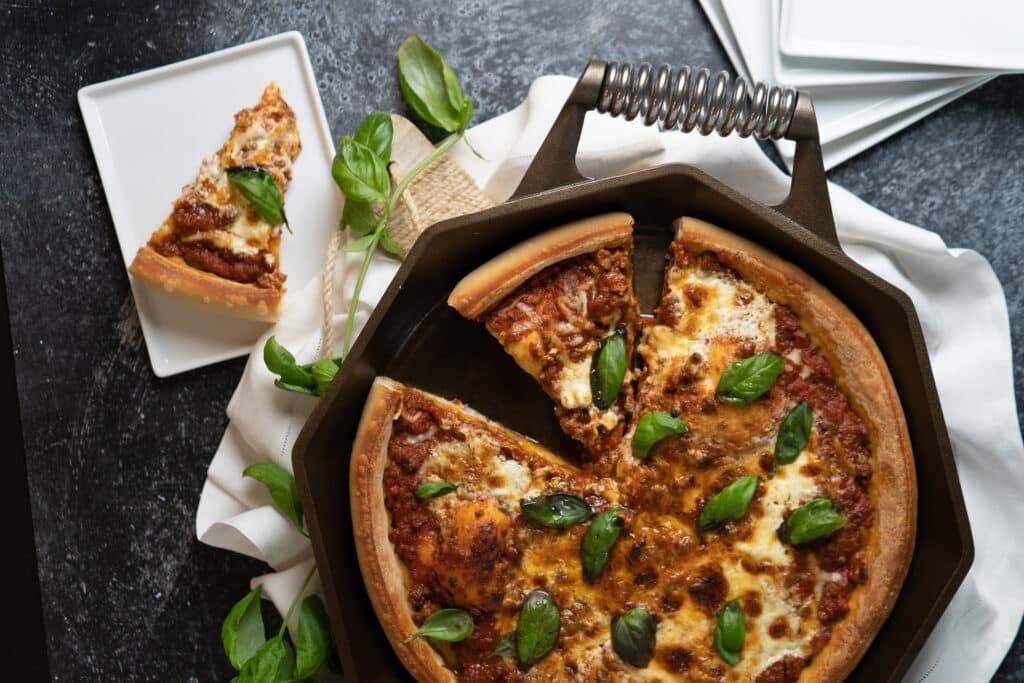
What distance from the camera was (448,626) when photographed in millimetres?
2926

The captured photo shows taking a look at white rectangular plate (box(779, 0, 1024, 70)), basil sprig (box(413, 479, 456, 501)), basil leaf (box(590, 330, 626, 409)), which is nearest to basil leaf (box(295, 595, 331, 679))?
basil sprig (box(413, 479, 456, 501))

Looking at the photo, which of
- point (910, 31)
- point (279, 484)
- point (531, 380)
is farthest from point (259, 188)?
point (910, 31)

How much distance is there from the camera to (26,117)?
3.59 metres

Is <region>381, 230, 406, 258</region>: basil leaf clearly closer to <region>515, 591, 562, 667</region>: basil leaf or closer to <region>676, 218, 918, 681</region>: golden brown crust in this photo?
<region>676, 218, 918, 681</region>: golden brown crust

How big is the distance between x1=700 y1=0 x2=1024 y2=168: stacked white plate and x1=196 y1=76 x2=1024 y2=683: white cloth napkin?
321 mm

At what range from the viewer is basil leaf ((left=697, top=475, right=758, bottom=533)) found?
2834 millimetres

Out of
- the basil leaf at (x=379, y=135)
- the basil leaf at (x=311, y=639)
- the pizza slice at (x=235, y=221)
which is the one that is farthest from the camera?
the pizza slice at (x=235, y=221)

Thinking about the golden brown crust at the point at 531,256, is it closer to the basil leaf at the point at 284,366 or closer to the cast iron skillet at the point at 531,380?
the cast iron skillet at the point at 531,380

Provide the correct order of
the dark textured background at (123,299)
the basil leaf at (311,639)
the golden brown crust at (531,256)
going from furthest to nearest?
1. the dark textured background at (123,299)
2. the basil leaf at (311,639)
3. the golden brown crust at (531,256)

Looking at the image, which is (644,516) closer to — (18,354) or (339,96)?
(339,96)

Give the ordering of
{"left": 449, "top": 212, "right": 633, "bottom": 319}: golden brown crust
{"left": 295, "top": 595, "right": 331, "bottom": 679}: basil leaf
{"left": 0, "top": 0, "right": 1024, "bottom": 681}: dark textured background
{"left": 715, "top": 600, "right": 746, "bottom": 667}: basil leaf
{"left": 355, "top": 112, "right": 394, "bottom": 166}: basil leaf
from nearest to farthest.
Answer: {"left": 715, "top": 600, "right": 746, "bottom": 667}: basil leaf → {"left": 449, "top": 212, "right": 633, "bottom": 319}: golden brown crust → {"left": 295, "top": 595, "right": 331, "bottom": 679}: basil leaf → {"left": 355, "top": 112, "right": 394, "bottom": 166}: basil leaf → {"left": 0, "top": 0, "right": 1024, "bottom": 681}: dark textured background

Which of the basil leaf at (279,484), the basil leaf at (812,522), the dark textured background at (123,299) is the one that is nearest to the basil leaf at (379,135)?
the dark textured background at (123,299)

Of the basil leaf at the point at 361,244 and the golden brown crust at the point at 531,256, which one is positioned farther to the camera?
the basil leaf at the point at 361,244

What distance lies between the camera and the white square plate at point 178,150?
11.4ft
